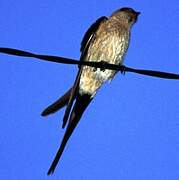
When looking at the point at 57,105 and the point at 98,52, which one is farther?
the point at 98,52

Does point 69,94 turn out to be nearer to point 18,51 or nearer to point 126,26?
point 126,26

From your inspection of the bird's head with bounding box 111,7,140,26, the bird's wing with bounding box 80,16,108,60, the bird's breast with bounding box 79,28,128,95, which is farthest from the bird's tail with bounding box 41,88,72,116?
the bird's head with bounding box 111,7,140,26

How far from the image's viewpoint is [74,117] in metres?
6.10

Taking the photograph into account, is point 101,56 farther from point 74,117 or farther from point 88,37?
point 74,117

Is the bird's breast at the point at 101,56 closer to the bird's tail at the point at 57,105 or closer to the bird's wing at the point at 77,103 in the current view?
the bird's wing at the point at 77,103

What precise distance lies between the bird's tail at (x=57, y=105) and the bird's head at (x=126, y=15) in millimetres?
1413

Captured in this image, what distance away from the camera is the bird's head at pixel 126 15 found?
6.95 m

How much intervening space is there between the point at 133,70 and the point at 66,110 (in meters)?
1.64

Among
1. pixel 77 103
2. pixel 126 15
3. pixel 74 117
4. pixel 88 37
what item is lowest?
pixel 74 117

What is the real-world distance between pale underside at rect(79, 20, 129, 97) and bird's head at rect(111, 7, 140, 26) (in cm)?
33

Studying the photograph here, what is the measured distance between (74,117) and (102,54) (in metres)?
0.92

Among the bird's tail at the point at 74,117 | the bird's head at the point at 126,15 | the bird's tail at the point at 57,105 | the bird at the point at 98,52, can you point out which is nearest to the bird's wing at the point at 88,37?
the bird at the point at 98,52

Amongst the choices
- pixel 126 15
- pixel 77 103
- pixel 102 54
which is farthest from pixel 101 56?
pixel 126 15

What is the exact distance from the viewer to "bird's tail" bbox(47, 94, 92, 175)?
17.7 feet
